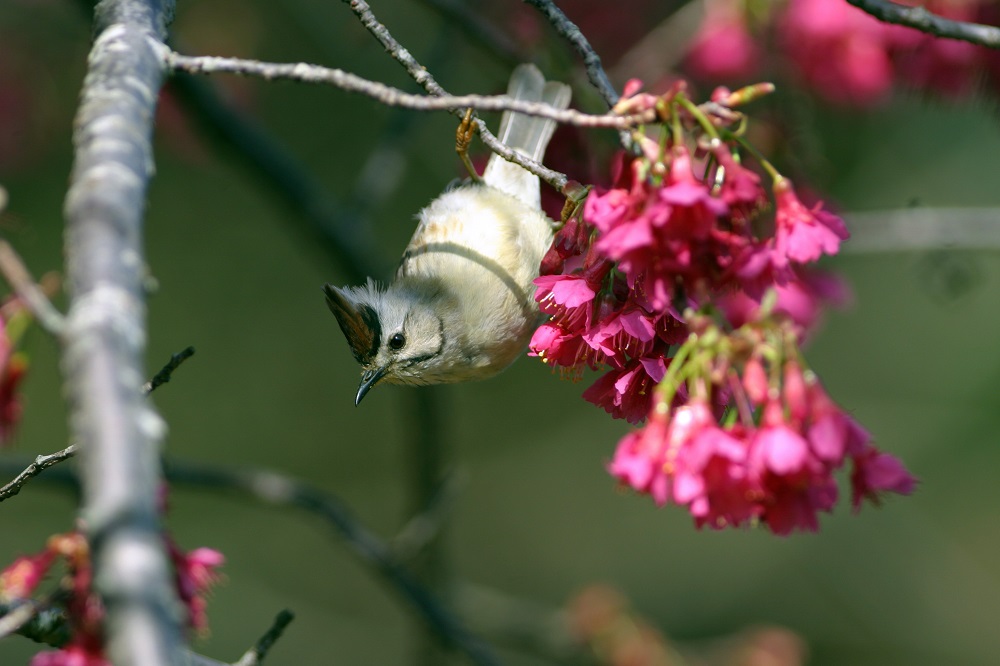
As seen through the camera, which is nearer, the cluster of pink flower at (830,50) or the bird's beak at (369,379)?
the bird's beak at (369,379)

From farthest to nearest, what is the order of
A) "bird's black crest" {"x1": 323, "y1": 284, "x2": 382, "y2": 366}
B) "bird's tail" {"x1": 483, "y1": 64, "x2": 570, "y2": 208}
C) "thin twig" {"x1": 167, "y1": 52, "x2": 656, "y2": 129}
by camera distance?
"bird's tail" {"x1": 483, "y1": 64, "x2": 570, "y2": 208} < "bird's black crest" {"x1": 323, "y1": 284, "x2": 382, "y2": 366} < "thin twig" {"x1": 167, "y1": 52, "x2": 656, "y2": 129}

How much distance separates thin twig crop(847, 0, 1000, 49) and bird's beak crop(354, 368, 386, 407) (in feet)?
4.93

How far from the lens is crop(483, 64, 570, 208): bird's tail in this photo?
8.96 feet

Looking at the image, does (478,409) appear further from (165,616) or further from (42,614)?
(165,616)

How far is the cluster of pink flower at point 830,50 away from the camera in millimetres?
2928

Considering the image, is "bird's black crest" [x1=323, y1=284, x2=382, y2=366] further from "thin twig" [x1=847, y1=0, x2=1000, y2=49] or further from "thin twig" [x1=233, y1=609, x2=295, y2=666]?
"thin twig" [x1=847, y1=0, x2=1000, y2=49]

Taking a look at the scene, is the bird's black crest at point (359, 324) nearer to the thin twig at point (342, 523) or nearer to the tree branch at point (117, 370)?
the thin twig at point (342, 523)

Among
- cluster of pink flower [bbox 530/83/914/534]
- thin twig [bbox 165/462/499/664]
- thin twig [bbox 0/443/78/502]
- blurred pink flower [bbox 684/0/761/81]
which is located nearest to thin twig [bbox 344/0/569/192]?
cluster of pink flower [bbox 530/83/914/534]

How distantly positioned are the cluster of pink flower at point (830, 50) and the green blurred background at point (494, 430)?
1450mm

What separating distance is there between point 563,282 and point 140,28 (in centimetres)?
73

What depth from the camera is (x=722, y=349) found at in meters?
1.35

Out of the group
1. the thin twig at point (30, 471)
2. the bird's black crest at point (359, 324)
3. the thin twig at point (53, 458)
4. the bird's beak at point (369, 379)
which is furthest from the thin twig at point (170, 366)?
the bird's beak at point (369, 379)

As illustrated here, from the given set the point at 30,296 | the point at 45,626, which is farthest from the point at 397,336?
the point at 30,296

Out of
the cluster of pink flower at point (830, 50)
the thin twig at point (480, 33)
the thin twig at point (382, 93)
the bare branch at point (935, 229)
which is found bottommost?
the thin twig at point (382, 93)
